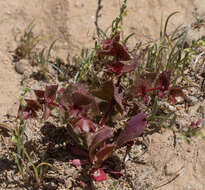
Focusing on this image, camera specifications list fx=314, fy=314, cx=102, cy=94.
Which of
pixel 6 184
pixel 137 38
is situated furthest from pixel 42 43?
pixel 6 184

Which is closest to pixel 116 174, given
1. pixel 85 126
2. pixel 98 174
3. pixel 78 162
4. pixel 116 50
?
pixel 98 174

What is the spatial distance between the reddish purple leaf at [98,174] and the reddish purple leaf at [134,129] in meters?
0.23

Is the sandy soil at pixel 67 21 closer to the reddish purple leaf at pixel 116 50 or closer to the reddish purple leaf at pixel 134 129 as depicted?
the reddish purple leaf at pixel 134 129

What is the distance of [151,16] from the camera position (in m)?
2.79

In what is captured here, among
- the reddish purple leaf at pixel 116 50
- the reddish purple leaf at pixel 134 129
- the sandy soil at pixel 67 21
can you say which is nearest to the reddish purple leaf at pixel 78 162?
the reddish purple leaf at pixel 134 129

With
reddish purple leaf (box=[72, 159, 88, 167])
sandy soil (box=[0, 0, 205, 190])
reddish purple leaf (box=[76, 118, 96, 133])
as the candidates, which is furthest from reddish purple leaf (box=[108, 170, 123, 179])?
sandy soil (box=[0, 0, 205, 190])

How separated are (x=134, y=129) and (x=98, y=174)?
0.37 metres

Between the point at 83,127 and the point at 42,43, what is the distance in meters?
1.10

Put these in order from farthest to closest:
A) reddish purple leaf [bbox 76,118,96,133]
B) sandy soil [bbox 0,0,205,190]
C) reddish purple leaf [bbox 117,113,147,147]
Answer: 1. sandy soil [bbox 0,0,205,190]
2. reddish purple leaf [bbox 117,113,147,147]
3. reddish purple leaf [bbox 76,118,96,133]

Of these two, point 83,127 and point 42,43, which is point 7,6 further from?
point 83,127

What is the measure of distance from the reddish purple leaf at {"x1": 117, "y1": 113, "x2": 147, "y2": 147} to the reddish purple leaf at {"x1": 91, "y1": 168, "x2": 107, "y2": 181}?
0.74ft

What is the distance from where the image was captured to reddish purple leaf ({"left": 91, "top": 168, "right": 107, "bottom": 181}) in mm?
1973

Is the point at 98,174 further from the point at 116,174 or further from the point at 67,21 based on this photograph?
the point at 67,21

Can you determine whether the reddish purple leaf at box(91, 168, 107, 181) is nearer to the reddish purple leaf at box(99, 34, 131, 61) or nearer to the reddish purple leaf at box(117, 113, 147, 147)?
the reddish purple leaf at box(117, 113, 147, 147)
